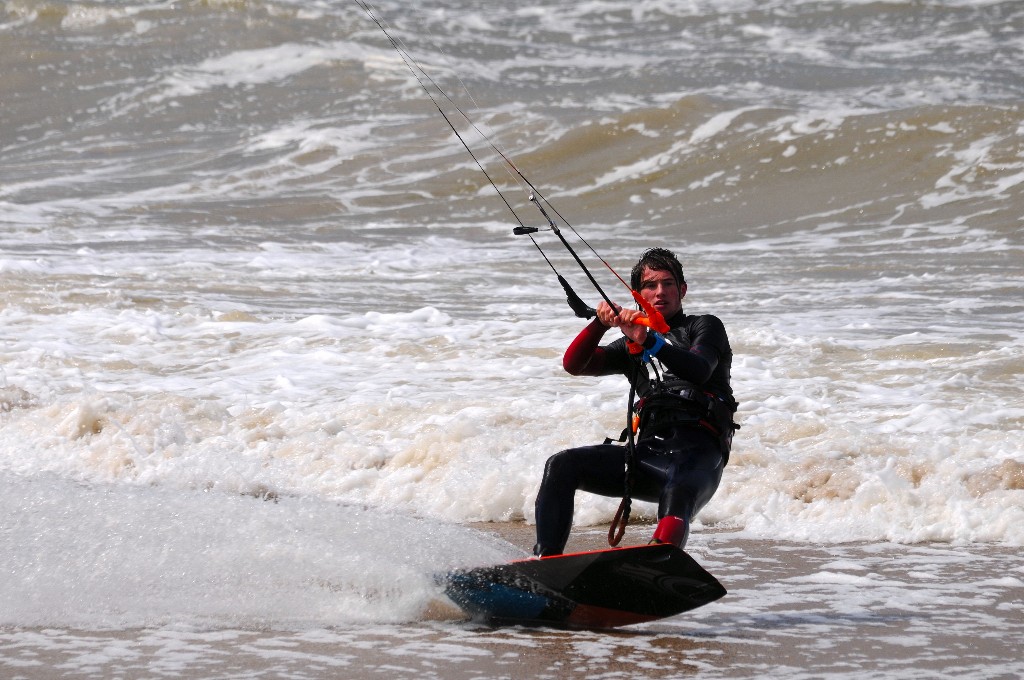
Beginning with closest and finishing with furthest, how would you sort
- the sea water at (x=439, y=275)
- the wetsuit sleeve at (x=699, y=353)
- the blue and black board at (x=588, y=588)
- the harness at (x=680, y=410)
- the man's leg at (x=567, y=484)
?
the blue and black board at (x=588, y=588)
the wetsuit sleeve at (x=699, y=353)
the man's leg at (x=567, y=484)
the harness at (x=680, y=410)
the sea water at (x=439, y=275)

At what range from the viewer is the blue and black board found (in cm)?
392

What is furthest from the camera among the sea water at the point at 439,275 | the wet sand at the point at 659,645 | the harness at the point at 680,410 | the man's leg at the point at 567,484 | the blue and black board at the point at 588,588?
the sea water at the point at 439,275

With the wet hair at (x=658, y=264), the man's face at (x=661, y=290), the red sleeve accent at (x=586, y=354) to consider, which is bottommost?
the red sleeve accent at (x=586, y=354)

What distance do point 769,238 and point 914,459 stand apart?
338 inches

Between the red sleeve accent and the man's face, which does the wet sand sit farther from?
the man's face

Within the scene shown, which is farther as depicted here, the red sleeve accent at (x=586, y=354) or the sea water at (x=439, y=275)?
the sea water at (x=439, y=275)

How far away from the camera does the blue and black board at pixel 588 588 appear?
12.9 ft

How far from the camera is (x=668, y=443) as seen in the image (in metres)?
4.33

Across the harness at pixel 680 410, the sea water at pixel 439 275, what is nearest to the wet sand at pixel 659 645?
the sea water at pixel 439 275

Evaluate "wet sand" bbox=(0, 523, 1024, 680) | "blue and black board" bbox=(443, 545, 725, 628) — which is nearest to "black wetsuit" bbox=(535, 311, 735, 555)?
"blue and black board" bbox=(443, 545, 725, 628)

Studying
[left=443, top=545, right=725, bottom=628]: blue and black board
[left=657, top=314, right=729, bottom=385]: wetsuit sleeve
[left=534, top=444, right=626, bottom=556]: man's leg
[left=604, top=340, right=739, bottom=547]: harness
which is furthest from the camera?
[left=604, top=340, right=739, bottom=547]: harness

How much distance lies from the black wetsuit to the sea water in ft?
1.77

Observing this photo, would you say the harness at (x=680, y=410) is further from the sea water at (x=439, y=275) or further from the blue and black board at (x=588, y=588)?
the sea water at (x=439, y=275)

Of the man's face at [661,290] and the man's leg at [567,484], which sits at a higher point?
the man's face at [661,290]
